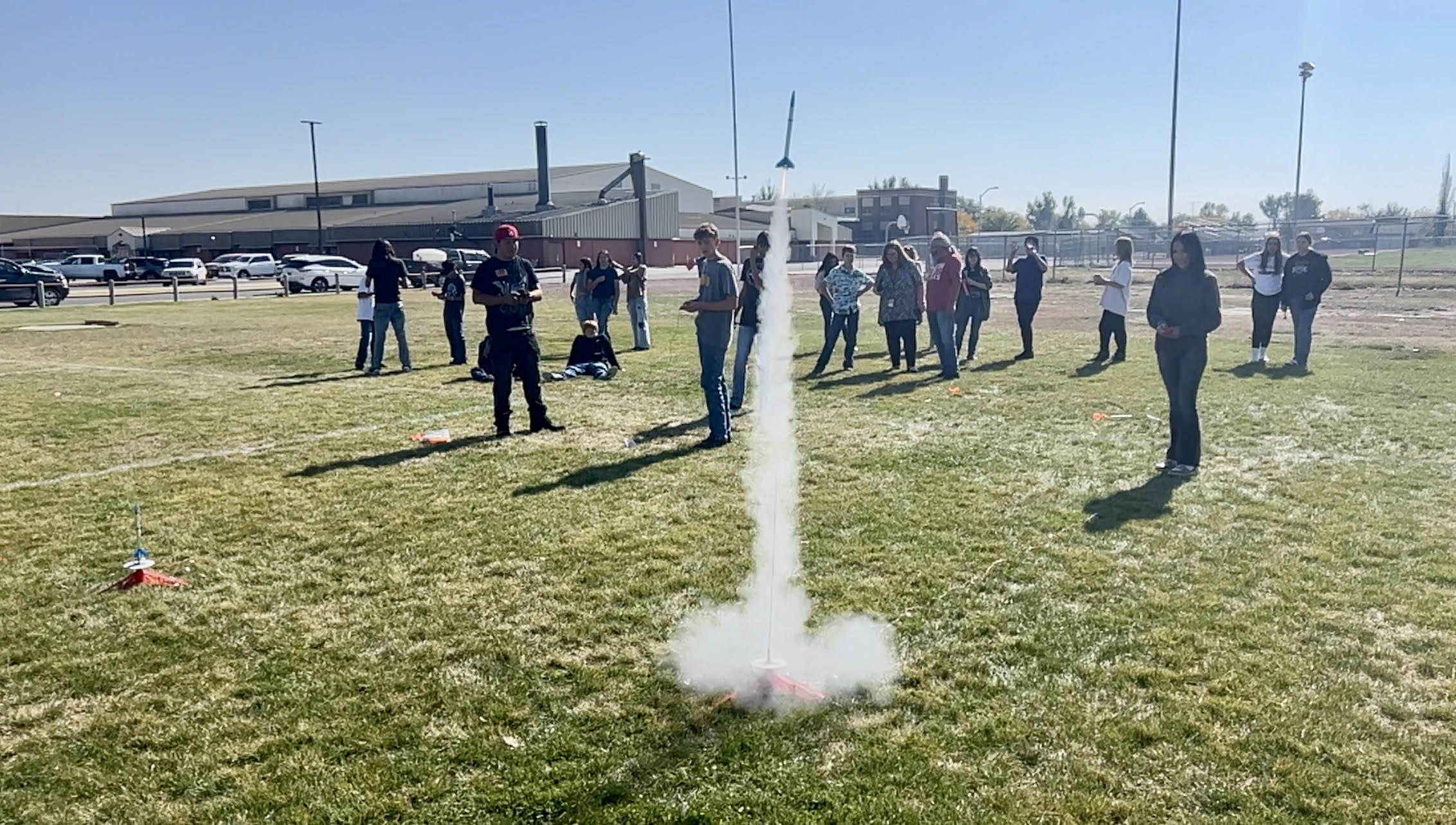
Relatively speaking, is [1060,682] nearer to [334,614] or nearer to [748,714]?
[748,714]

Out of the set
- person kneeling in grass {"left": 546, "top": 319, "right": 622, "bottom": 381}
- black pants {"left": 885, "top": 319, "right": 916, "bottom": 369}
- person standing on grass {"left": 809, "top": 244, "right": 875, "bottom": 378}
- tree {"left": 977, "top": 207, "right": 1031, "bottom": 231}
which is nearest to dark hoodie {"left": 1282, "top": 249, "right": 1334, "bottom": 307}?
black pants {"left": 885, "top": 319, "right": 916, "bottom": 369}

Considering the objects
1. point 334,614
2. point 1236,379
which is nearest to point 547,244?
point 1236,379

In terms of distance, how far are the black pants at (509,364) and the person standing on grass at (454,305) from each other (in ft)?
19.1

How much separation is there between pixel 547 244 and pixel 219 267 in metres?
21.4

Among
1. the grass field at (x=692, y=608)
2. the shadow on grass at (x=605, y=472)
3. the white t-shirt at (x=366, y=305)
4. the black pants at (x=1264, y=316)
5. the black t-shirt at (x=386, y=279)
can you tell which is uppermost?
the black t-shirt at (x=386, y=279)

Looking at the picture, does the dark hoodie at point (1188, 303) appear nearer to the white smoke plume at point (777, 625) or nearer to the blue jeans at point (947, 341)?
the white smoke plume at point (777, 625)

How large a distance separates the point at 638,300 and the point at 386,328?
459cm

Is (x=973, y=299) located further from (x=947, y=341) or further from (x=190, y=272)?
(x=190, y=272)

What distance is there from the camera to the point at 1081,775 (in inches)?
144

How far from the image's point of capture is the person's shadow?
696 cm

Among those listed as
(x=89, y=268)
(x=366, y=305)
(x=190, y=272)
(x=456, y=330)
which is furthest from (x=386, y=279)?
(x=89, y=268)

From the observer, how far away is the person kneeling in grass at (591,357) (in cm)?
1466

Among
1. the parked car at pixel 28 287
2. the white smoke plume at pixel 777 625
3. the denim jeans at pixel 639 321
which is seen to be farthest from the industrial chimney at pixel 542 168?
the white smoke plume at pixel 777 625

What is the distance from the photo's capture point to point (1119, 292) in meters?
15.4
